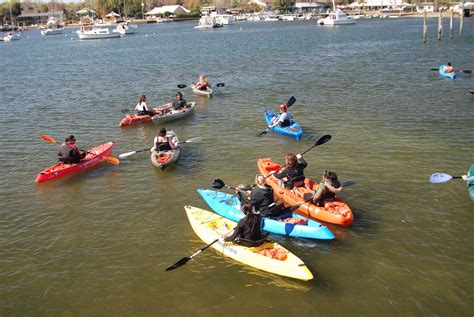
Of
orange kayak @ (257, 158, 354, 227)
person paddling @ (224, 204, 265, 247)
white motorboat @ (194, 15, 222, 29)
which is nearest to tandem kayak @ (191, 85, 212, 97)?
orange kayak @ (257, 158, 354, 227)

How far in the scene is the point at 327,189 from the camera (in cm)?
1464

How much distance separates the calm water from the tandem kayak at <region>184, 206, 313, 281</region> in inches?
12.6

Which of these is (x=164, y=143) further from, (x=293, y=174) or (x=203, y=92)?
(x=203, y=92)

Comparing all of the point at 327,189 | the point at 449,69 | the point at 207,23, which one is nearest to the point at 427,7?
the point at 207,23

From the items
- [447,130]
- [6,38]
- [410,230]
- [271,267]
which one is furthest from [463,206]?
[6,38]

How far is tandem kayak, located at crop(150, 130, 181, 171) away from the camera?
64.0ft

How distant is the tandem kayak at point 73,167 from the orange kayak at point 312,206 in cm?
843

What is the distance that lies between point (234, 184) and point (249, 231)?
598cm

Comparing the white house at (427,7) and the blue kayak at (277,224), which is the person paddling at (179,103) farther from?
the white house at (427,7)

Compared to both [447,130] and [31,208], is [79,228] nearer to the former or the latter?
[31,208]

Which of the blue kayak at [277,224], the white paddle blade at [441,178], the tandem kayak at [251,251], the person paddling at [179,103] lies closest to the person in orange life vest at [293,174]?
the blue kayak at [277,224]

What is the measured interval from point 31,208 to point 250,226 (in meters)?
9.44

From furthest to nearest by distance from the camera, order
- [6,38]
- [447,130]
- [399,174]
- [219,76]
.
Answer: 1. [6,38]
2. [219,76]
3. [447,130]
4. [399,174]

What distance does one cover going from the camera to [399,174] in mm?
18422
